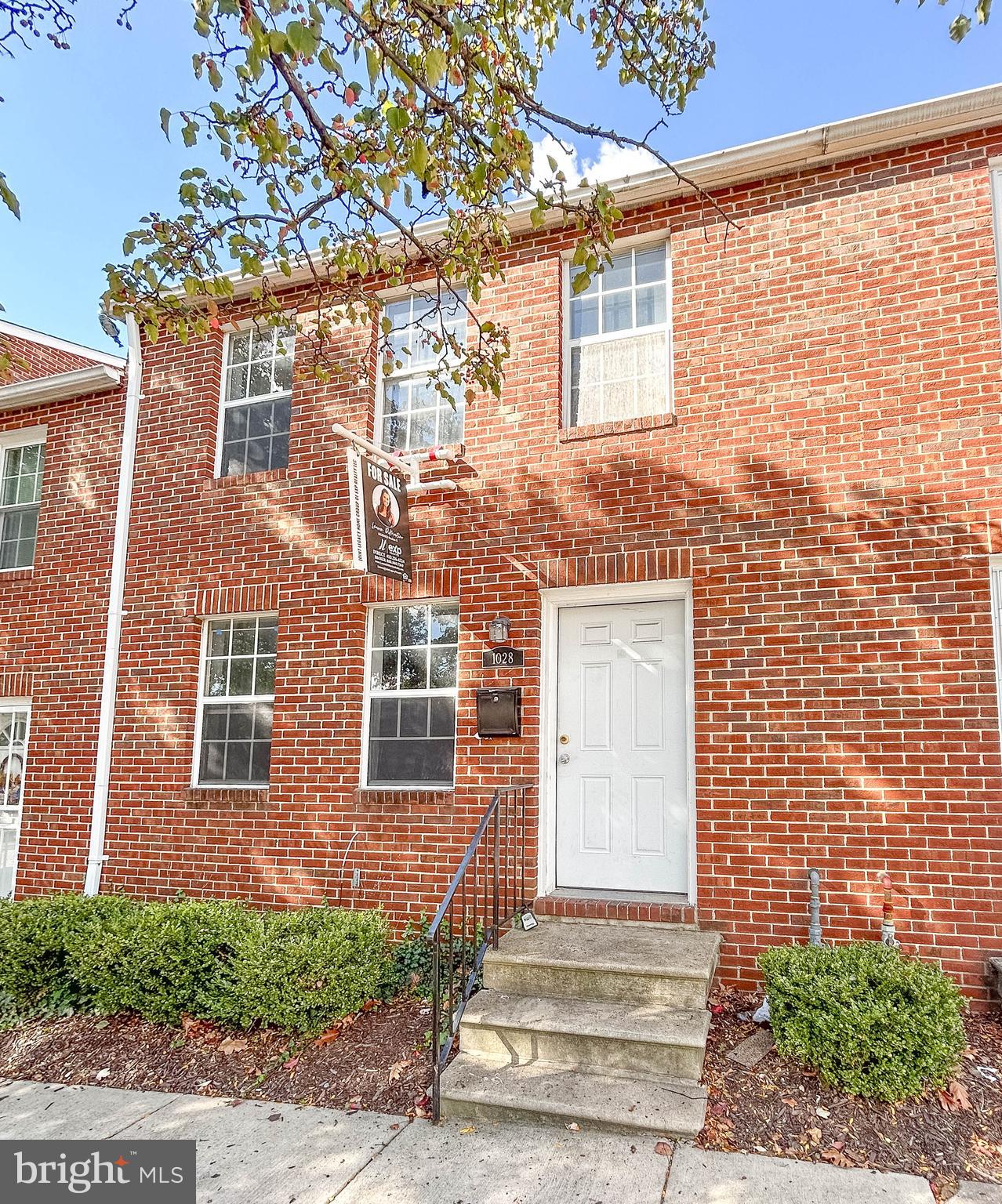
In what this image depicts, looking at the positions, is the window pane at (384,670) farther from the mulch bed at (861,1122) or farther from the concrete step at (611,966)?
the mulch bed at (861,1122)

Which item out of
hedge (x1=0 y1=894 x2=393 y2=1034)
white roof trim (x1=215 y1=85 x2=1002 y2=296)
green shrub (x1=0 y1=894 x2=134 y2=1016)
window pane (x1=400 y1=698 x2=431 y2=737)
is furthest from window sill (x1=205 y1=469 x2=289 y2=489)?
green shrub (x1=0 y1=894 x2=134 y2=1016)

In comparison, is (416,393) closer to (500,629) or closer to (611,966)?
(500,629)

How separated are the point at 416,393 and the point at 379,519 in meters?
1.55

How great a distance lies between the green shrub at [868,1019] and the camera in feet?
12.9

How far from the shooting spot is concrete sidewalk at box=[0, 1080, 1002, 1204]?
3.42m

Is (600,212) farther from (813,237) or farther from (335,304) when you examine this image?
(335,304)

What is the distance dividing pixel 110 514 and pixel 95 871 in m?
3.16

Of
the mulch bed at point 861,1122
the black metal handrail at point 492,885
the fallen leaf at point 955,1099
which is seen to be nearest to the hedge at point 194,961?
the black metal handrail at point 492,885

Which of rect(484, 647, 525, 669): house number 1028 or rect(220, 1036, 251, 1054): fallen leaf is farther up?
rect(484, 647, 525, 669): house number 1028

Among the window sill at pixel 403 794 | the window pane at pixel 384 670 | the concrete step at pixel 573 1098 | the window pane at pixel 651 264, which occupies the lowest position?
the concrete step at pixel 573 1098

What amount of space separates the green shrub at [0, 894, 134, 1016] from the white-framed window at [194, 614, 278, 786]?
52.7 inches

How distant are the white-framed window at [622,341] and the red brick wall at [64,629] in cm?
443

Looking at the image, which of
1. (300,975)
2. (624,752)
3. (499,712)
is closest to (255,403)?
(499,712)

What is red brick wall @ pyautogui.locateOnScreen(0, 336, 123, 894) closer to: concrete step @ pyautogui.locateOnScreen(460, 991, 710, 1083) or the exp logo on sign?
the exp logo on sign
